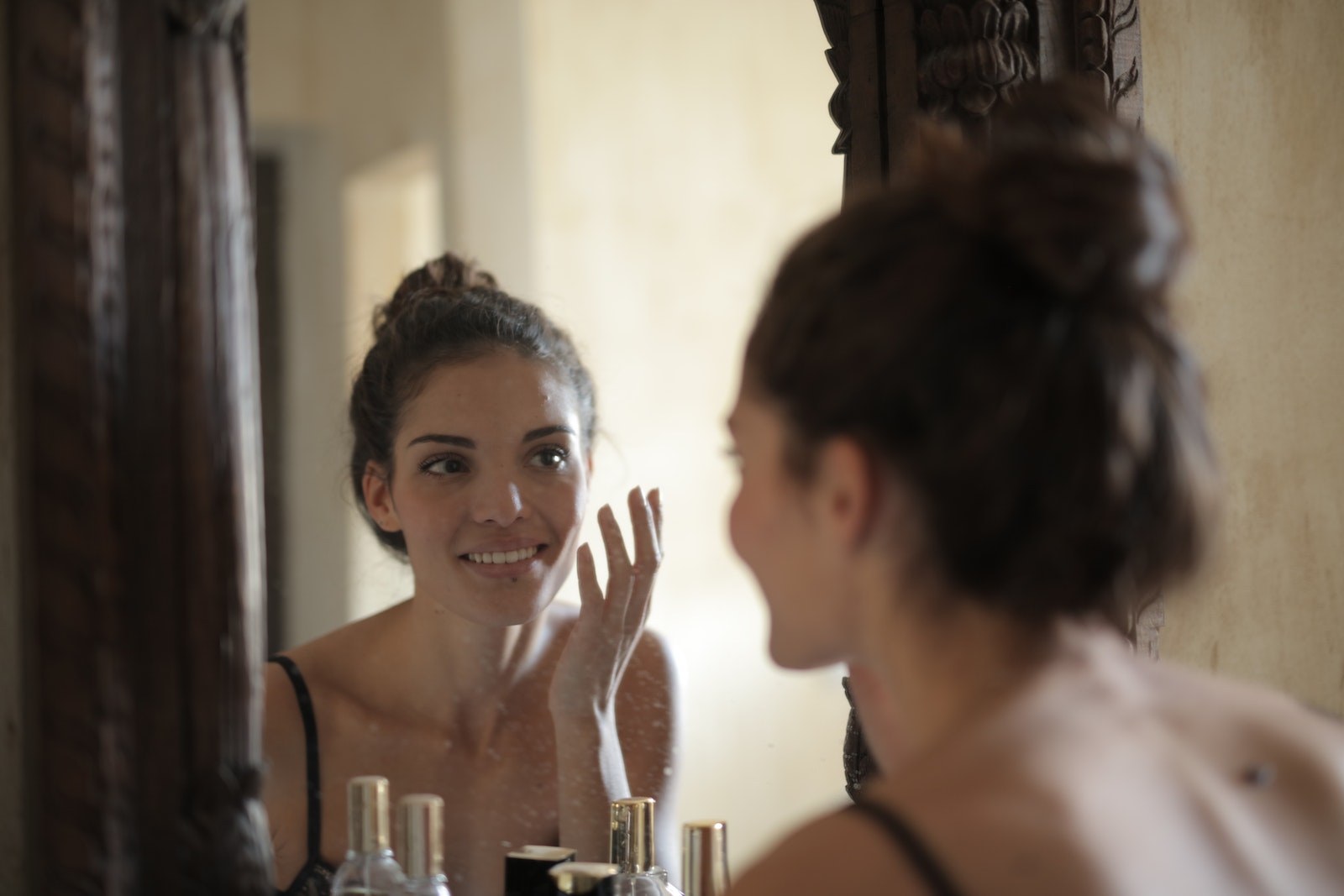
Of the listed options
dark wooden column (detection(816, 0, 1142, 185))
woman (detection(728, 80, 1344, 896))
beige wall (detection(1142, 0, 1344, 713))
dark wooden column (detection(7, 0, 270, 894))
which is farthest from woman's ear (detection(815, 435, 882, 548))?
beige wall (detection(1142, 0, 1344, 713))

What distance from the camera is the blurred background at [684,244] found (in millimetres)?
687

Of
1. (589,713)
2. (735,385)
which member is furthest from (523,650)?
(735,385)

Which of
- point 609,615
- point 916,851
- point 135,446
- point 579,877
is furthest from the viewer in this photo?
point 609,615

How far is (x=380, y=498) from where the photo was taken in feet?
2.32

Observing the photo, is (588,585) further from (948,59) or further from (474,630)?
(948,59)

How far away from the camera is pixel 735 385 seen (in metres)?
0.81

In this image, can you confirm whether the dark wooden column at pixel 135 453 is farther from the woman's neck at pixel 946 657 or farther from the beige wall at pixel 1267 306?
the beige wall at pixel 1267 306

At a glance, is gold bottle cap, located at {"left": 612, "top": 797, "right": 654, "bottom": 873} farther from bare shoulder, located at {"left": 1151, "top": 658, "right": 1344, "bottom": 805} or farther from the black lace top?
bare shoulder, located at {"left": 1151, "top": 658, "right": 1344, "bottom": 805}

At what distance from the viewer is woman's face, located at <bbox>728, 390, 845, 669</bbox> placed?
534 mm

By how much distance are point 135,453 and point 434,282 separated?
0.71 feet

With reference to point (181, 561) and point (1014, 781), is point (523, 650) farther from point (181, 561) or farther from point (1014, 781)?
point (1014, 781)

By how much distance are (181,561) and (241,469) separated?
0.15 feet

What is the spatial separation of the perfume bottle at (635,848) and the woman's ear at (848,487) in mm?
277

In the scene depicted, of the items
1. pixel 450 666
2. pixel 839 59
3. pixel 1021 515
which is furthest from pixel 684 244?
pixel 1021 515
